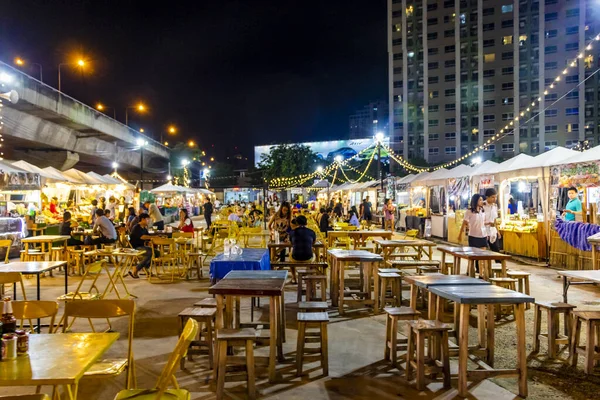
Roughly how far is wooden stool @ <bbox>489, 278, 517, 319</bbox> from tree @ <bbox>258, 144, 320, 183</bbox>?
3610 centimetres

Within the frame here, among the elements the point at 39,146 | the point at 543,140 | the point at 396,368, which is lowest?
the point at 396,368

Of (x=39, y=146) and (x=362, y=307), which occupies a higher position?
(x=39, y=146)

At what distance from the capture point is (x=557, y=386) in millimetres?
4168

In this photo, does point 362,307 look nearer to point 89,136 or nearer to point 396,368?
point 396,368

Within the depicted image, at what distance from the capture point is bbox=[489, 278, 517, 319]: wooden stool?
258 inches

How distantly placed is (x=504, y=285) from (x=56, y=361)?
6126mm

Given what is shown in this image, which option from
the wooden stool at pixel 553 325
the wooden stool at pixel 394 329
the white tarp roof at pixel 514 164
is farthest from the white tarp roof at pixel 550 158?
the wooden stool at pixel 394 329

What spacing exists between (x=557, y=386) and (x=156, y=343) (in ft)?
14.3

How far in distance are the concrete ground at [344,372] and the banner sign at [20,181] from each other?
8.44m

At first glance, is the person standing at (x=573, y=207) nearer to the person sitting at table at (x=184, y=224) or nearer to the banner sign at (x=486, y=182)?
the banner sign at (x=486, y=182)

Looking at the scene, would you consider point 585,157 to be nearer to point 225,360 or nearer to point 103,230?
point 225,360

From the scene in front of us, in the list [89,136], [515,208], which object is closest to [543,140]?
[515,208]

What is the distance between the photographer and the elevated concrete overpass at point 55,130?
55.1ft

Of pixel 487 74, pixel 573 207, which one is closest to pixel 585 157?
pixel 573 207
